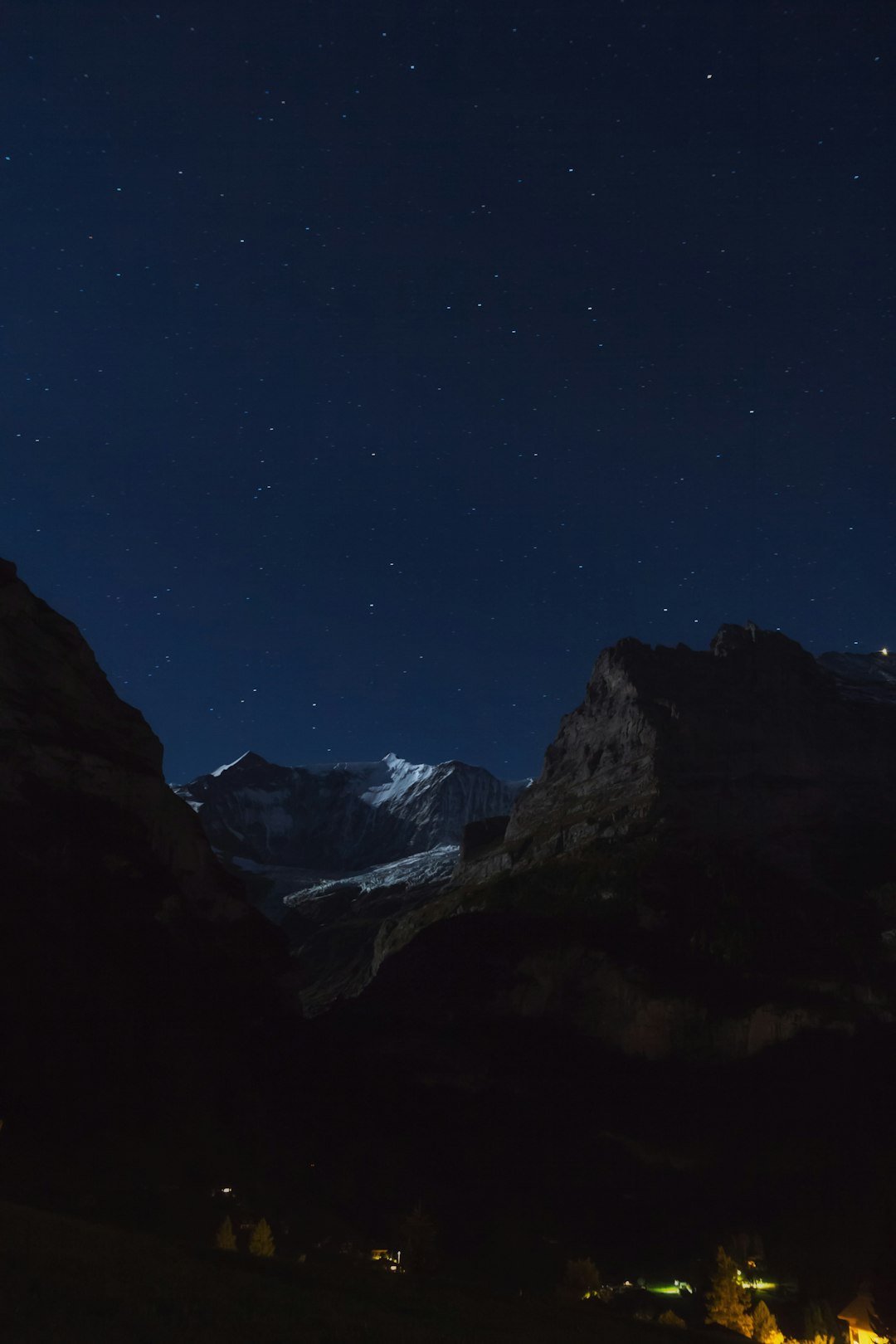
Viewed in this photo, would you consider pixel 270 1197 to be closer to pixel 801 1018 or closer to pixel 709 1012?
pixel 709 1012

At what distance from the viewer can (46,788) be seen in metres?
123

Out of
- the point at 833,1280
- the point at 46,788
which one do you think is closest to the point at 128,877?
the point at 46,788

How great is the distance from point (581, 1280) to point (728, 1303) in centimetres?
1821

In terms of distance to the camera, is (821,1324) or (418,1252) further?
(418,1252)

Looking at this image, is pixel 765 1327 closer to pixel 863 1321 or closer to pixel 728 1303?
pixel 728 1303

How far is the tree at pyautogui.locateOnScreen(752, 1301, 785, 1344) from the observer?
75.1 meters

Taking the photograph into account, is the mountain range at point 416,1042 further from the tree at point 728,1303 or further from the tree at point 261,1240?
the tree at point 728,1303

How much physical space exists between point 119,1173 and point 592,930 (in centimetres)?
11848

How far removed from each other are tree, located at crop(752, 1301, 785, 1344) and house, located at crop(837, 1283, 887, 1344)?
557 centimetres

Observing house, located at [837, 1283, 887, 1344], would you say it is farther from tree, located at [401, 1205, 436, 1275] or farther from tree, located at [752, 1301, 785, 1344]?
tree, located at [401, 1205, 436, 1275]

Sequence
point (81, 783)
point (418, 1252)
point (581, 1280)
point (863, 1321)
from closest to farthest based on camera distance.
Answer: point (863, 1321) → point (418, 1252) → point (581, 1280) → point (81, 783)

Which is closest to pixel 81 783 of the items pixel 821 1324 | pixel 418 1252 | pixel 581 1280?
pixel 418 1252

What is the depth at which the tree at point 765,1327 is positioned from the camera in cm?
7512

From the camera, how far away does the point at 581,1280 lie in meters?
92.2
